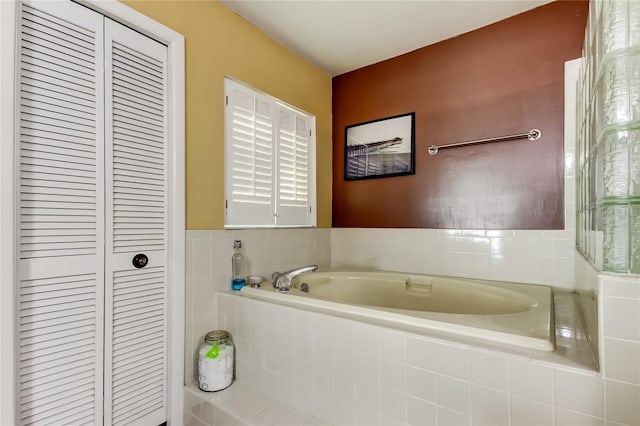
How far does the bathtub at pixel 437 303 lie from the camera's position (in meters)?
1.00

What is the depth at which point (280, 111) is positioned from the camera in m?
2.18

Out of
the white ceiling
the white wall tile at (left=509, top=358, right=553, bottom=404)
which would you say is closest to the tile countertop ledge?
the white wall tile at (left=509, top=358, right=553, bottom=404)

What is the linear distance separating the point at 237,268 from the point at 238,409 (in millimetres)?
727

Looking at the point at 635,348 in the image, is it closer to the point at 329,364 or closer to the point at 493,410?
the point at 493,410

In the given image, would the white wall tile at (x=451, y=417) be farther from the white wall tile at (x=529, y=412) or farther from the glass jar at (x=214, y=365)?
the glass jar at (x=214, y=365)

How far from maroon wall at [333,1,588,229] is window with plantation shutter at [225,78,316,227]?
0.52 m

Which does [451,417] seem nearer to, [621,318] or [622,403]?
[622,403]

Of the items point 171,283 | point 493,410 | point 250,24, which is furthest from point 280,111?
point 493,410

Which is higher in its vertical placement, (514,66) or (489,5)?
(489,5)

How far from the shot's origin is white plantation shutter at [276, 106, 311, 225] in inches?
85.7

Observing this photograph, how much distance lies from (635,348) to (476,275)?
1.27 meters

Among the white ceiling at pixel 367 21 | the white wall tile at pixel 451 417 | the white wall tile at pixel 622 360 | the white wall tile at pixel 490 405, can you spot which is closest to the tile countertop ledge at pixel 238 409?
the white wall tile at pixel 451 417

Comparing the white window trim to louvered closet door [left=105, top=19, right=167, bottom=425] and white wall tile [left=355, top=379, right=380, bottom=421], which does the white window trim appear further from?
white wall tile [left=355, top=379, right=380, bottom=421]

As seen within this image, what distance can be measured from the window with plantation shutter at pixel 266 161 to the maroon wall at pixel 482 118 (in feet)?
1.70
